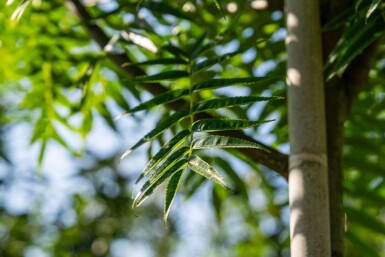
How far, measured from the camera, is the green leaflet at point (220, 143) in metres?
0.53

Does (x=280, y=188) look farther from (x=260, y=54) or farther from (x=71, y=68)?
(x=71, y=68)

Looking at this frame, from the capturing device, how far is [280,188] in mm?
1222

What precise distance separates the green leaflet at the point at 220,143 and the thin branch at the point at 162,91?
119mm

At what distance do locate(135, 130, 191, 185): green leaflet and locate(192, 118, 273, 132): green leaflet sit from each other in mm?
12

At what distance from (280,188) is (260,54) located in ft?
1.00

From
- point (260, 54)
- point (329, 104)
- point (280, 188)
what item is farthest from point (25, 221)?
point (329, 104)

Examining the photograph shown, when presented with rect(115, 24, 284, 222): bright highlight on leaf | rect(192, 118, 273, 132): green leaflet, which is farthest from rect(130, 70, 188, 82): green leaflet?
rect(192, 118, 273, 132): green leaflet

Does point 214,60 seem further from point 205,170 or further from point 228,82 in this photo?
point 205,170

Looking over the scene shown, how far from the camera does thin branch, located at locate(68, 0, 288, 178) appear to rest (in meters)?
0.69

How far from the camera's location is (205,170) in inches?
21.3

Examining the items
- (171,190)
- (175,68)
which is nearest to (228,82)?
(171,190)

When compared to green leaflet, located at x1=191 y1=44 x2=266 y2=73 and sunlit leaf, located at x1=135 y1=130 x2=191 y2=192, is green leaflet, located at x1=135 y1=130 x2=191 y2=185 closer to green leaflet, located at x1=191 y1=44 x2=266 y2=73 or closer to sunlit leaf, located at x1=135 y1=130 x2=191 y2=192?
sunlit leaf, located at x1=135 y1=130 x2=191 y2=192

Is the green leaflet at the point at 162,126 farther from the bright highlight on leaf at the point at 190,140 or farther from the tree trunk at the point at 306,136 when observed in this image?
the tree trunk at the point at 306,136

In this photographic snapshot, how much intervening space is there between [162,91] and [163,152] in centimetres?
21
